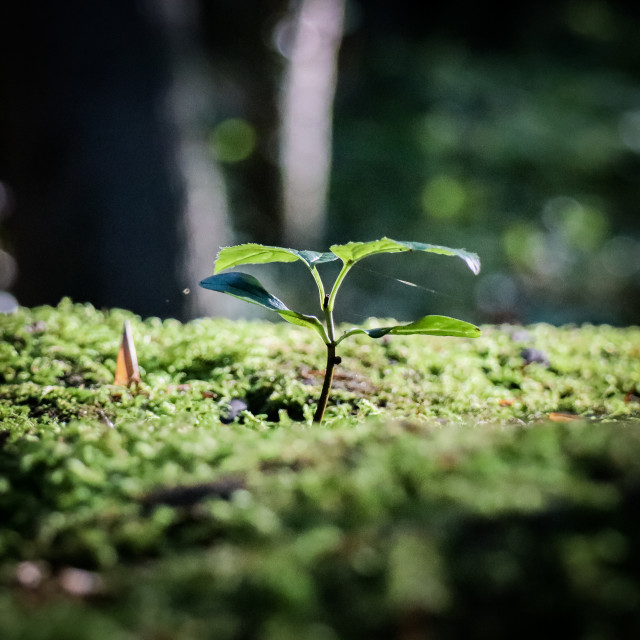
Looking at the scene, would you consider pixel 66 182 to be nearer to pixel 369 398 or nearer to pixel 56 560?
pixel 369 398

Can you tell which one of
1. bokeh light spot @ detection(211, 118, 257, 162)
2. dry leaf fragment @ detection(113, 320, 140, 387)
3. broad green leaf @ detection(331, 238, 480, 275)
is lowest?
dry leaf fragment @ detection(113, 320, 140, 387)

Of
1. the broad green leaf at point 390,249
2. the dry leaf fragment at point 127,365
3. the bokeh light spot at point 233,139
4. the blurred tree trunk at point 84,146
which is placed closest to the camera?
the broad green leaf at point 390,249

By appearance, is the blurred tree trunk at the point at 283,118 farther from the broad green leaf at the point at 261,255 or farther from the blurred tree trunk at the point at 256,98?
the broad green leaf at the point at 261,255

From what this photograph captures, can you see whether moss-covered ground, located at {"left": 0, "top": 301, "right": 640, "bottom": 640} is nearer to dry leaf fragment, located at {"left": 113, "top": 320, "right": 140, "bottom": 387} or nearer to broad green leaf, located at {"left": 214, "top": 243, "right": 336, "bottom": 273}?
dry leaf fragment, located at {"left": 113, "top": 320, "right": 140, "bottom": 387}

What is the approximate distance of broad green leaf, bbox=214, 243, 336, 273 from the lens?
4.55 feet

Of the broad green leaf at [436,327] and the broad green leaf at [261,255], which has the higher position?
the broad green leaf at [261,255]

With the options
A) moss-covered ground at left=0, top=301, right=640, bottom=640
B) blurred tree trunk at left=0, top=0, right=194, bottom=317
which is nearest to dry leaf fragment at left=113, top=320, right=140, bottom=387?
moss-covered ground at left=0, top=301, right=640, bottom=640

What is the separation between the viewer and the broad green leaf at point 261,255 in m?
1.39

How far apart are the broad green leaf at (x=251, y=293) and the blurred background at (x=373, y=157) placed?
9.58ft

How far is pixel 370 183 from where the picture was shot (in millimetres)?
9938

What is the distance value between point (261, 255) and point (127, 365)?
2.18ft

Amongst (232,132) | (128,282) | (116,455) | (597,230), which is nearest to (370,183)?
(232,132)

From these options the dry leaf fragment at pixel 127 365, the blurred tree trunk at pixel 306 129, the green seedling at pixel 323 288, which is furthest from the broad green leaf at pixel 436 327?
the blurred tree trunk at pixel 306 129

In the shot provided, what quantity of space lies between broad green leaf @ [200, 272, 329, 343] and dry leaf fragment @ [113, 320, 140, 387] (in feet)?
1.65
